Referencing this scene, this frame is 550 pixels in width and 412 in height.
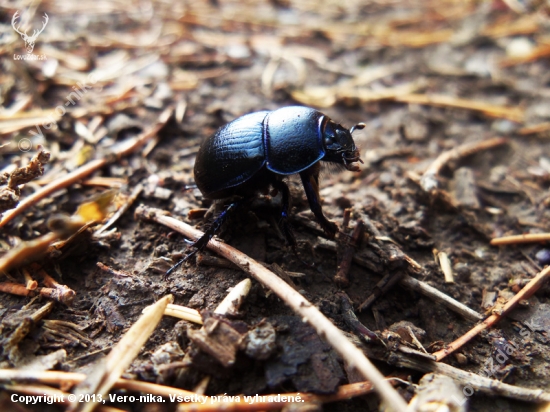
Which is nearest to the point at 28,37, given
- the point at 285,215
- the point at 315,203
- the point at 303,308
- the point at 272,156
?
the point at 272,156

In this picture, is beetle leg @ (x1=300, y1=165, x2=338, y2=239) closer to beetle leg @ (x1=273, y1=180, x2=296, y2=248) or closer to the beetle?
the beetle

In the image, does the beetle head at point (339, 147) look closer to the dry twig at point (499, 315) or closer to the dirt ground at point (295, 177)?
the dirt ground at point (295, 177)

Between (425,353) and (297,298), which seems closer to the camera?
(297,298)

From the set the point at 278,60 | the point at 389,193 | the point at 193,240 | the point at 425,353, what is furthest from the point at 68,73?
the point at 425,353

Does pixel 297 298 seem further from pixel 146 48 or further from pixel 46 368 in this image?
pixel 146 48

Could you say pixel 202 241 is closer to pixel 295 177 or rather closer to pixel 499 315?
pixel 295 177

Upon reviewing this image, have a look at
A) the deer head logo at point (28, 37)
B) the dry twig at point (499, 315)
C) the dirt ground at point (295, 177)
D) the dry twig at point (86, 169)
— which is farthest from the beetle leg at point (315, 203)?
the deer head logo at point (28, 37)
